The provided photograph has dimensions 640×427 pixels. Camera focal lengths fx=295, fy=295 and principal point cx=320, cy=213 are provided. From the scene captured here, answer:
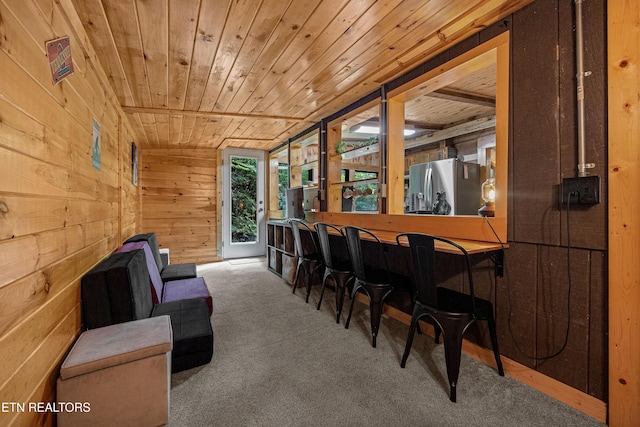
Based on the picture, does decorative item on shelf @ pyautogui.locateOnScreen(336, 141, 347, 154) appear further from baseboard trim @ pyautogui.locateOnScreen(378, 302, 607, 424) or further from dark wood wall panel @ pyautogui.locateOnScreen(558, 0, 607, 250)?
baseboard trim @ pyautogui.locateOnScreen(378, 302, 607, 424)

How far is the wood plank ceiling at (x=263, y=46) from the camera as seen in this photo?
1750 millimetres

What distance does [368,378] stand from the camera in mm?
1865

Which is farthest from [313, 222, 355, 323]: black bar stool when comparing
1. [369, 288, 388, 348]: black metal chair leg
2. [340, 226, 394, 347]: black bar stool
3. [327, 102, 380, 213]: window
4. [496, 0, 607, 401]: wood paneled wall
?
[496, 0, 607, 401]: wood paneled wall

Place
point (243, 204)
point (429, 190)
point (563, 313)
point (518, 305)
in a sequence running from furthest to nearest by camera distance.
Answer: point (243, 204)
point (429, 190)
point (518, 305)
point (563, 313)

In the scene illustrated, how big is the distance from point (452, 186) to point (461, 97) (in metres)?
1.04

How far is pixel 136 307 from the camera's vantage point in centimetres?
173

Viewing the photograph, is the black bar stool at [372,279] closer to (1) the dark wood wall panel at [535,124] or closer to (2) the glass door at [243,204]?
(1) the dark wood wall panel at [535,124]

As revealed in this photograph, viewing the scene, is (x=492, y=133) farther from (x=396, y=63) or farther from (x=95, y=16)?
(x=95, y=16)

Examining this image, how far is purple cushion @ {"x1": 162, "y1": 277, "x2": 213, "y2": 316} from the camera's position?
8.30 feet

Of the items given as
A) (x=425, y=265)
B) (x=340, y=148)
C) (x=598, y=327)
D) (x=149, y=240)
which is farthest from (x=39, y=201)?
(x=340, y=148)

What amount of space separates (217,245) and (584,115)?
18.7 ft

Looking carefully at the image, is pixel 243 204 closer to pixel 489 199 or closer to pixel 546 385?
pixel 489 199

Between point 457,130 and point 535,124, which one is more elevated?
point 457,130

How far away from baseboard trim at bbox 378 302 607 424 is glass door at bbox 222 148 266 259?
475cm
